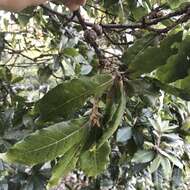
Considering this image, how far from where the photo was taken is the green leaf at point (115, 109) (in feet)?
1.86

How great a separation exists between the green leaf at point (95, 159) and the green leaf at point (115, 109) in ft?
A: 0.16

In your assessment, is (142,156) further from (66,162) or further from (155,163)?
(66,162)

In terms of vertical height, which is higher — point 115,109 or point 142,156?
point 115,109

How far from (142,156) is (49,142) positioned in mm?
564

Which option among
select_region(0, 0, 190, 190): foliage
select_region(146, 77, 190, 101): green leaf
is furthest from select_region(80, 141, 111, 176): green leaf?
select_region(146, 77, 190, 101): green leaf

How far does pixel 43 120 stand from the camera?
0.66 metres

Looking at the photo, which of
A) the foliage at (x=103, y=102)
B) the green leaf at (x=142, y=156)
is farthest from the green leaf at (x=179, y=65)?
the green leaf at (x=142, y=156)

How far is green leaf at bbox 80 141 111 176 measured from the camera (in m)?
0.63

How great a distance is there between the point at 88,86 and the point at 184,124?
703mm

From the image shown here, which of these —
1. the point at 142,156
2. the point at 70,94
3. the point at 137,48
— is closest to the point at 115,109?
the point at 70,94

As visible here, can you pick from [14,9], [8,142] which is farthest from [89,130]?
[8,142]

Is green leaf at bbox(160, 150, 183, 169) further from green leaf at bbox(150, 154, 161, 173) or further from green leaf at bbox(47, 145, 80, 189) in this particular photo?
green leaf at bbox(47, 145, 80, 189)

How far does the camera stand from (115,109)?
23.1 inches

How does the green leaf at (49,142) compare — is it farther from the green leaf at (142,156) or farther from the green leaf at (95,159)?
the green leaf at (142,156)
